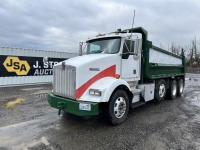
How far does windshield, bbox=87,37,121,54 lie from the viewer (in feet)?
19.9

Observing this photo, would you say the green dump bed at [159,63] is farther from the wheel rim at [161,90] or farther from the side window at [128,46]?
the side window at [128,46]

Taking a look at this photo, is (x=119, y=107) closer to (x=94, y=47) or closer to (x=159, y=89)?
(x=94, y=47)

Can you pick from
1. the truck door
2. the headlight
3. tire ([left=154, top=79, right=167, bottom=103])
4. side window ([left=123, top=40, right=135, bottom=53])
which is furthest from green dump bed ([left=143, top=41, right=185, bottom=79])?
the headlight

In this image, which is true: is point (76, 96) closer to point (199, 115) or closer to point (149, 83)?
point (149, 83)

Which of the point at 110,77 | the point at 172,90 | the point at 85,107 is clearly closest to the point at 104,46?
the point at 110,77

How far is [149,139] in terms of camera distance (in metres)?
4.68

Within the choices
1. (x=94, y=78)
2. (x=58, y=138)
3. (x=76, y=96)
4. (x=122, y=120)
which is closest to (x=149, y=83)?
(x=122, y=120)

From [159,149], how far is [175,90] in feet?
21.7

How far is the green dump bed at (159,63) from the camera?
7320 mm

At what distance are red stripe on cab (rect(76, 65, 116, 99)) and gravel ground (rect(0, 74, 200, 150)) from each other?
1.03 metres

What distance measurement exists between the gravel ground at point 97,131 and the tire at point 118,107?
21cm

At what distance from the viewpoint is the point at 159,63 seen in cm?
833

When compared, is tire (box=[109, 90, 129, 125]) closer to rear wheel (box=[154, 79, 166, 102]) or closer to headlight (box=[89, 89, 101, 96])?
headlight (box=[89, 89, 101, 96])

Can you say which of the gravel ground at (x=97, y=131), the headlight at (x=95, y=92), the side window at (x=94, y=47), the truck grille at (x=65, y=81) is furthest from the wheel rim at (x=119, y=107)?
the side window at (x=94, y=47)
